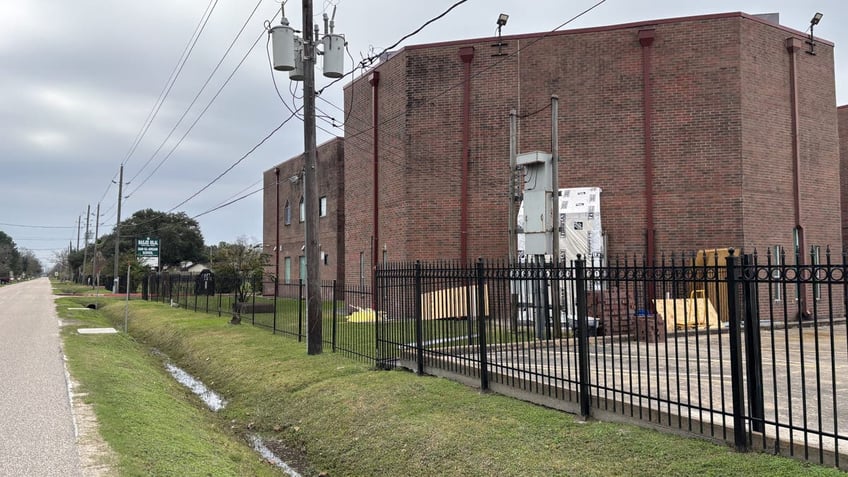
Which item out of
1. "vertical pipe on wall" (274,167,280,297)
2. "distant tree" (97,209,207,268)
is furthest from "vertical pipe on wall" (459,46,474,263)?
"distant tree" (97,209,207,268)

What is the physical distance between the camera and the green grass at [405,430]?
17.6ft

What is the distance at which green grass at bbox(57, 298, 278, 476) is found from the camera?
637 centimetres

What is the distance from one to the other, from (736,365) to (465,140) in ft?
48.2

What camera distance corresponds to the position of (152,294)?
128ft

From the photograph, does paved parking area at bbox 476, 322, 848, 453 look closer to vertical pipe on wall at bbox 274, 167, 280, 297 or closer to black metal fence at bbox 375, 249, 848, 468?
black metal fence at bbox 375, 249, 848, 468

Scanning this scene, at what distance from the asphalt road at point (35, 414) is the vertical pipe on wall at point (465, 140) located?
1132 cm

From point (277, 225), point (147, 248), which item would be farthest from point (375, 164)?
point (277, 225)

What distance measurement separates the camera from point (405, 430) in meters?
7.23

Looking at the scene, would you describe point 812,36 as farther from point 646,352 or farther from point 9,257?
point 9,257

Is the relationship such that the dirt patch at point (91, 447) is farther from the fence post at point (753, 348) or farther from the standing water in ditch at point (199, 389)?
the fence post at point (753, 348)

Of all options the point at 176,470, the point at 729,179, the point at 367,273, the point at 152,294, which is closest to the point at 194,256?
the point at 152,294

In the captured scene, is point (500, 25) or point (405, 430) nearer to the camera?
point (405, 430)

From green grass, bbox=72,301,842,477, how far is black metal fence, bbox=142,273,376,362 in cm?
110

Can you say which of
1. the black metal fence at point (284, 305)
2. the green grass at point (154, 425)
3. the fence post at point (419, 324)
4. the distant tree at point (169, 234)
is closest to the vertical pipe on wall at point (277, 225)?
the black metal fence at point (284, 305)
